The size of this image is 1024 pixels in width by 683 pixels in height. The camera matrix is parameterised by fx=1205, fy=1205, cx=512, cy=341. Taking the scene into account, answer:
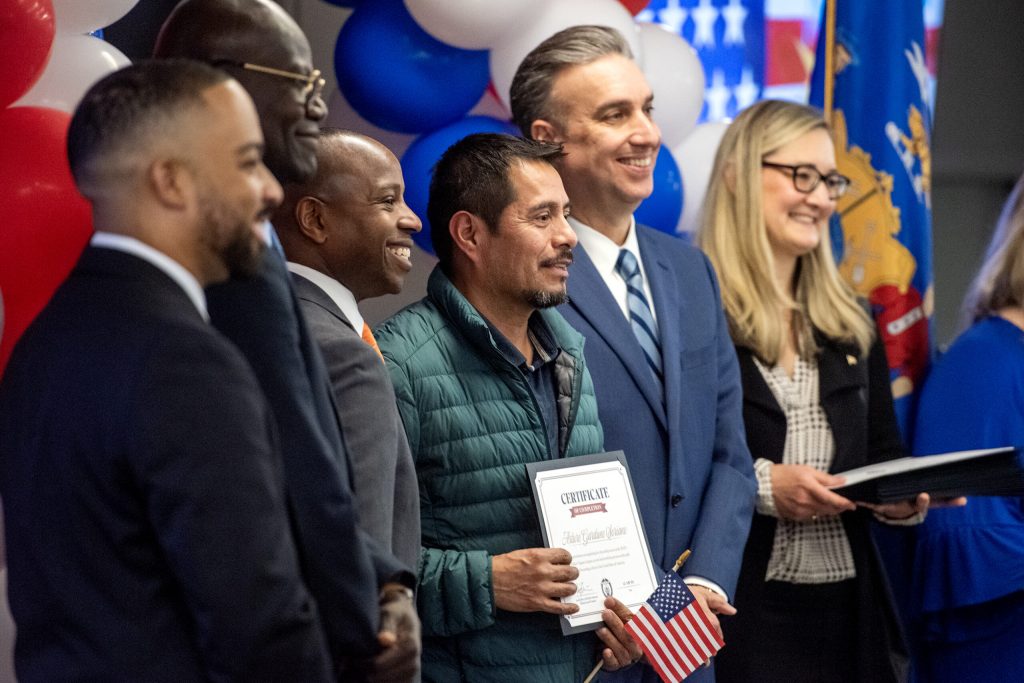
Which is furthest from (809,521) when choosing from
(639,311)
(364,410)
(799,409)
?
(364,410)

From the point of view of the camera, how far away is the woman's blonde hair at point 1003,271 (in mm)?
3326

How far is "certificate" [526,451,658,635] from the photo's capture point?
2.08 m

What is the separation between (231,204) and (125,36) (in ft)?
5.33

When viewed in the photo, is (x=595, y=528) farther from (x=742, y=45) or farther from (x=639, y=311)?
(x=742, y=45)

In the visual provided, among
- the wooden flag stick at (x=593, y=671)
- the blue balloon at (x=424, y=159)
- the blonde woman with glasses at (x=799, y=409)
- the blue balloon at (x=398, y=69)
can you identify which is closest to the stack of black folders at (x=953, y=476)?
the blonde woman with glasses at (x=799, y=409)

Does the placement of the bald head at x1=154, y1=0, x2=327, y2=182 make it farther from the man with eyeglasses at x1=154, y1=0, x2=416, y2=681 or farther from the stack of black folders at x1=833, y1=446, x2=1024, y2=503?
the stack of black folders at x1=833, y1=446, x2=1024, y2=503

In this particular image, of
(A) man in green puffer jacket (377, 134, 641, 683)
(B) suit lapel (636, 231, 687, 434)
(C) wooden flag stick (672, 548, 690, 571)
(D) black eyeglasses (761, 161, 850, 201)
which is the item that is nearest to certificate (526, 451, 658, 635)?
(A) man in green puffer jacket (377, 134, 641, 683)

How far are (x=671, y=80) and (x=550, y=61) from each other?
97cm

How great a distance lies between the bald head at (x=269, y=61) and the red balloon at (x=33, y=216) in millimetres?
637

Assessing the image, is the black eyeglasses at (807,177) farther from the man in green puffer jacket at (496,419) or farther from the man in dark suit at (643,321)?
the man in green puffer jacket at (496,419)

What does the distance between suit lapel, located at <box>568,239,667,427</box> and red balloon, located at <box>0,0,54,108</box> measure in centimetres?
113

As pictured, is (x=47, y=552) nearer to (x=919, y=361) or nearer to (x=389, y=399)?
(x=389, y=399)

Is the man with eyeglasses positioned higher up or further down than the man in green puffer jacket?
higher up

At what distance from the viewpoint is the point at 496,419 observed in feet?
7.06
